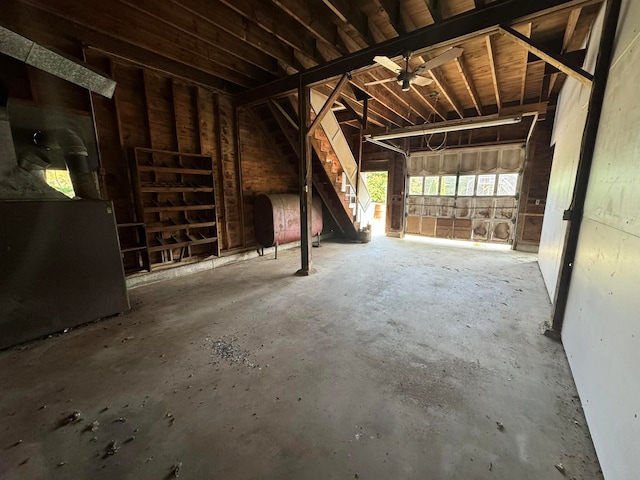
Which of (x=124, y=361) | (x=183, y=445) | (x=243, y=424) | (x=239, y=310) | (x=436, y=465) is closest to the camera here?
(x=436, y=465)

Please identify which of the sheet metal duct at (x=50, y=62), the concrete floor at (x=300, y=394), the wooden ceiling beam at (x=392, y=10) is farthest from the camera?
the wooden ceiling beam at (x=392, y=10)

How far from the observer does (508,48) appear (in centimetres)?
363

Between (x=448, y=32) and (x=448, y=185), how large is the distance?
17.0 feet

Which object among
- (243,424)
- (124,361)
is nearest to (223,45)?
(124,361)

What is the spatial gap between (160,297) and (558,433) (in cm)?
397

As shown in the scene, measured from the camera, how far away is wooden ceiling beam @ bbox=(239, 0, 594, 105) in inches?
89.7

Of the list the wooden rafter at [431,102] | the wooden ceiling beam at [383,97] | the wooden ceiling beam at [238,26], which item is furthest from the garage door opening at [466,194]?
the wooden ceiling beam at [238,26]

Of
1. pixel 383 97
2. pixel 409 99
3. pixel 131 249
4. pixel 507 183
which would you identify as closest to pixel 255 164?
pixel 131 249

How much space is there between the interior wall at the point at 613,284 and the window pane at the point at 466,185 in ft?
17.0

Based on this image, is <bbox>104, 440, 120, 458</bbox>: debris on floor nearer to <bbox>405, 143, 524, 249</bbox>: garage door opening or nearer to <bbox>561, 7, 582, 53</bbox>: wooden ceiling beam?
<bbox>561, 7, 582, 53</bbox>: wooden ceiling beam

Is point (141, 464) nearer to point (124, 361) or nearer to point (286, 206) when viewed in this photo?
point (124, 361)

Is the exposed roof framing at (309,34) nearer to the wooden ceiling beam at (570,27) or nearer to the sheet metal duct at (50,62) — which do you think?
the wooden ceiling beam at (570,27)

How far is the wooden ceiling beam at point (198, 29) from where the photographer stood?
2.74 m

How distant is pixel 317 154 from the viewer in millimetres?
5023
